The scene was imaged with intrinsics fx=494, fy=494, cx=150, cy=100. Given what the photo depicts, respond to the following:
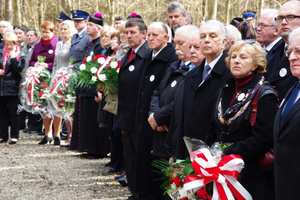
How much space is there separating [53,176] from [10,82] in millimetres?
3797

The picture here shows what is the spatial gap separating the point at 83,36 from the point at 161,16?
22.5 metres

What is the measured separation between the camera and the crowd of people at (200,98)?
151 inches

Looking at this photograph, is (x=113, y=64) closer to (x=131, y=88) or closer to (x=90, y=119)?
(x=131, y=88)

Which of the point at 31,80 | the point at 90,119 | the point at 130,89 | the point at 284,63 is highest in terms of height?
the point at 284,63

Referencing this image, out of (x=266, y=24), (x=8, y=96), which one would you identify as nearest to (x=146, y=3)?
(x=8, y=96)

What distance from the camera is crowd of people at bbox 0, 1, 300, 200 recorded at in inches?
151

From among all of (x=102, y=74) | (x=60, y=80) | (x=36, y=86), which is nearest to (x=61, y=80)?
(x=60, y=80)

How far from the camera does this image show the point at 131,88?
6.73 m

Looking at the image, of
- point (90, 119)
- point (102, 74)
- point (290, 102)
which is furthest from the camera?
point (90, 119)

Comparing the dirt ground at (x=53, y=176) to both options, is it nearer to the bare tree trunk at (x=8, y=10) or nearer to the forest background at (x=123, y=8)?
the bare tree trunk at (x=8, y=10)

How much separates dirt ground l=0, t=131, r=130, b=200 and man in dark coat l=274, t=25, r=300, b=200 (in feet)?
12.4

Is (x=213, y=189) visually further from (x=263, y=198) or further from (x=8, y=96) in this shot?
(x=8, y=96)

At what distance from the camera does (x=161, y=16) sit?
32.2m

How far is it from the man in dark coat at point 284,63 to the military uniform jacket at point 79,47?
19.6 feet
